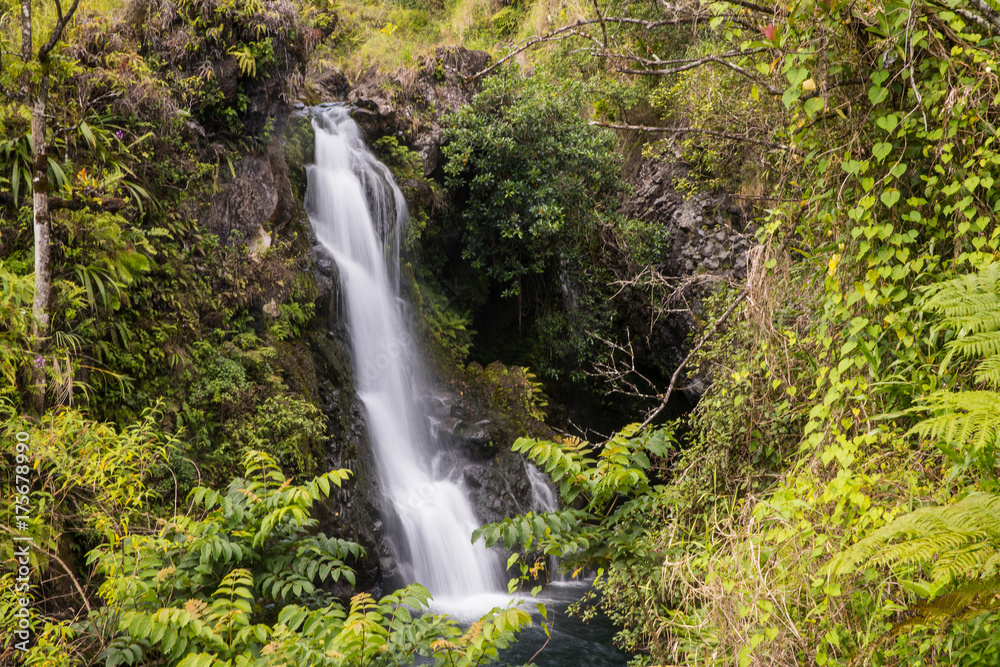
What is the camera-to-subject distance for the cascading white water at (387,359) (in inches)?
323

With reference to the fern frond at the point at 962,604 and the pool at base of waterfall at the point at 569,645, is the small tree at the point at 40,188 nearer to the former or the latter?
the pool at base of waterfall at the point at 569,645

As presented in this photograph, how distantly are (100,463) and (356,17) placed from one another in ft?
47.0

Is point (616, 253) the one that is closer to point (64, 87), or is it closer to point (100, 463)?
point (64, 87)

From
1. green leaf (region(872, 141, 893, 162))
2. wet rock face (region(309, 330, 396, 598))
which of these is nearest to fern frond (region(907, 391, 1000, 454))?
green leaf (region(872, 141, 893, 162))

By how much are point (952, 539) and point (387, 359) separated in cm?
872

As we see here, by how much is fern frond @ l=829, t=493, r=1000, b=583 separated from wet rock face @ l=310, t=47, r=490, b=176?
10149 millimetres

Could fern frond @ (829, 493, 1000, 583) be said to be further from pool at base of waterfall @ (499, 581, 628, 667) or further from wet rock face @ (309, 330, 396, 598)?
wet rock face @ (309, 330, 396, 598)

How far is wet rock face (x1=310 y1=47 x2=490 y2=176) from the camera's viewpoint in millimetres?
11055

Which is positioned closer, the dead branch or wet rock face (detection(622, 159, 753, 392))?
the dead branch

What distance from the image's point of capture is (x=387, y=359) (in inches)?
389

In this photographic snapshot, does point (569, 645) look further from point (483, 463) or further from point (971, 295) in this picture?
point (971, 295)

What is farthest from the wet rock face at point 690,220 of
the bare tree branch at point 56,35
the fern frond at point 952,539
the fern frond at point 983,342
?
the bare tree branch at point 56,35

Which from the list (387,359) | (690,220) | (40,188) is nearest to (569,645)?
(387,359)

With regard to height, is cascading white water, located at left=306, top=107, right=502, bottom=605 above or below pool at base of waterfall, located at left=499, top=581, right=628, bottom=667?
above
